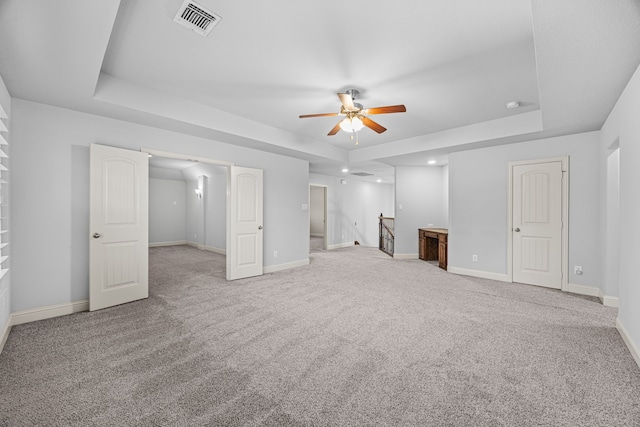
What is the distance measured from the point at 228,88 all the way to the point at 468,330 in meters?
3.86

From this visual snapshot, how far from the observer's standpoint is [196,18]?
2.12 metres

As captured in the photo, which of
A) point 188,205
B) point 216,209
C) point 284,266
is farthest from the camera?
point 188,205

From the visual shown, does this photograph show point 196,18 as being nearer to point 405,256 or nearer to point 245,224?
point 245,224

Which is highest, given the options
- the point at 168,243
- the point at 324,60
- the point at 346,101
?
Result: the point at 324,60

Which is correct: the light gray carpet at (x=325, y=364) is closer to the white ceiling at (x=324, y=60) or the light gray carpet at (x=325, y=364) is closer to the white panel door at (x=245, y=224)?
the white panel door at (x=245, y=224)

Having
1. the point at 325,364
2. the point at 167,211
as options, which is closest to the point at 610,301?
the point at 325,364

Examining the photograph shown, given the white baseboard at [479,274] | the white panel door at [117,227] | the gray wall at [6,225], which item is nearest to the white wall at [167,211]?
the white panel door at [117,227]

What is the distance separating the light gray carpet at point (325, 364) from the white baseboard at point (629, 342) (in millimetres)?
58

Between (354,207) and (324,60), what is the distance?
7.57 metres

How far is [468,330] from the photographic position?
9.28 feet

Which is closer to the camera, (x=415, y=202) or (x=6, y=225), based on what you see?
Result: (x=6, y=225)

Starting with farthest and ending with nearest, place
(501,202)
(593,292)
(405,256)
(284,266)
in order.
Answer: (405,256)
(284,266)
(501,202)
(593,292)

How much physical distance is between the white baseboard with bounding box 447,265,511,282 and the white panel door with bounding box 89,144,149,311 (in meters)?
5.40

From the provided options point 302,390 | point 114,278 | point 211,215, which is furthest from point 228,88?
point 211,215
